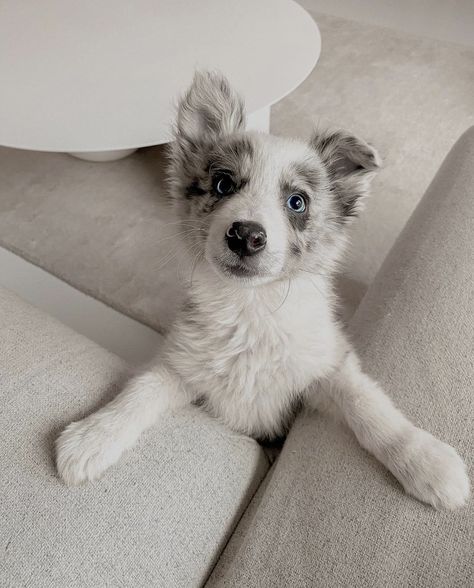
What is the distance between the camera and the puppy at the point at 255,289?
1.06 meters

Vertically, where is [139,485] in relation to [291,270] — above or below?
below

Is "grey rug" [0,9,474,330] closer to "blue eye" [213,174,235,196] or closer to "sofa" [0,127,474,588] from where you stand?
"blue eye" [213,174,235,196]

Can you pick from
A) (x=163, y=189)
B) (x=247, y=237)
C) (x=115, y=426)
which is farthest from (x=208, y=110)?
(x=163, y=189)

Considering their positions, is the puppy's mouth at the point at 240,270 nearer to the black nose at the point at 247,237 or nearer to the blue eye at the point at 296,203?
the black nose at the point at 247,237

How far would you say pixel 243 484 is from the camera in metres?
1.03

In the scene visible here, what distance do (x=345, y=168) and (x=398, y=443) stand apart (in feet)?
2.19

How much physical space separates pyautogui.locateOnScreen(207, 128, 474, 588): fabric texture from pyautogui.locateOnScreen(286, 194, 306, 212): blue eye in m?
0.29

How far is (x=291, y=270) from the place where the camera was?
3.82 ft

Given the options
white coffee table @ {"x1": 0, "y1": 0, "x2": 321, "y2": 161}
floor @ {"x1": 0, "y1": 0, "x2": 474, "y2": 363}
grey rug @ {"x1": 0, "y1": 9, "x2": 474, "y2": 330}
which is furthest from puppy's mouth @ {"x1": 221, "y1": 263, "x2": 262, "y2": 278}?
white coffee table @ {"x1": 0, "y1": 0, "x2": 321, "y2": 161}

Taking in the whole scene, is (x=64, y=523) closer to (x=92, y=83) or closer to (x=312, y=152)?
(x=312, y=152)

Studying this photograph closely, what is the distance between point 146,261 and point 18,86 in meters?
0.82

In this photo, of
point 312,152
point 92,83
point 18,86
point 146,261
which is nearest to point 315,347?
point 312,152

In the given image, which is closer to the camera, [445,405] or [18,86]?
[445,405]

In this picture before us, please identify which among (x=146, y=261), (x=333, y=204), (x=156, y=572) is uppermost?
(x=333, y=204)
